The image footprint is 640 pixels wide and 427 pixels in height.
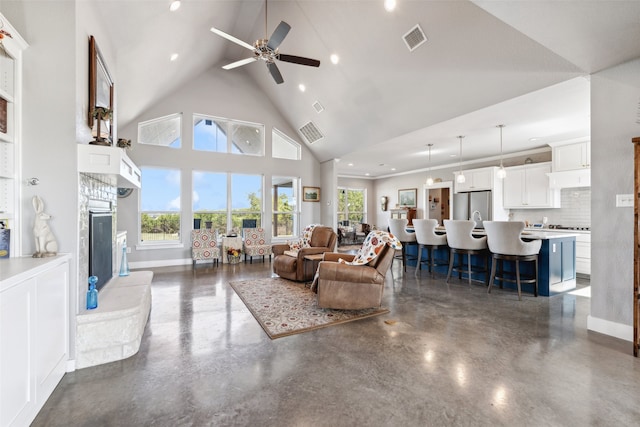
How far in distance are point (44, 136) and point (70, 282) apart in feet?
3.62

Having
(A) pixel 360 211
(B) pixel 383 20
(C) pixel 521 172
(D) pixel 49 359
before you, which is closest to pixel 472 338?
(D) pixel 49 359

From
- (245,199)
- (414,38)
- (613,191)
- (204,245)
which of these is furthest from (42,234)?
(245,199)

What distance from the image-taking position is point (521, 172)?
6414 mm

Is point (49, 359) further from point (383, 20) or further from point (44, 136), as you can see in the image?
point (383, 20)

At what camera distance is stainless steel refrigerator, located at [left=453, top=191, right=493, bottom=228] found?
22.7ft

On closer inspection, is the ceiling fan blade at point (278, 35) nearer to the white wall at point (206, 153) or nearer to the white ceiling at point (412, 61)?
the white ceiling at point (412, 61)

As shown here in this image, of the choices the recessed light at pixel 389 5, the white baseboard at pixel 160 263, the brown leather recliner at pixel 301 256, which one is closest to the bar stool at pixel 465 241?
the brown leather recliner at pixel 301 256

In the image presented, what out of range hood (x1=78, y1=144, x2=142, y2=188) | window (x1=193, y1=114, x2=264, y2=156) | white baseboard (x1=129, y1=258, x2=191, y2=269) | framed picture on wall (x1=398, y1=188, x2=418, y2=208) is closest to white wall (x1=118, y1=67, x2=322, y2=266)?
white baseboard (x1=129, y1=258, x2=191, y2=269)

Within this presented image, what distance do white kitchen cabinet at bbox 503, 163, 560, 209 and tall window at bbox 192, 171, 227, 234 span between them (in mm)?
6898

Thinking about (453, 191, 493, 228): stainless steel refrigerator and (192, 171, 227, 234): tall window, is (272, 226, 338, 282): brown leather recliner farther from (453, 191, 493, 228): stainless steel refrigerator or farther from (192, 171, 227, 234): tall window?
(453, 191, 493, 228): stainless steel refrigerator

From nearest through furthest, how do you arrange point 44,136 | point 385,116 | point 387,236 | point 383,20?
point 44,136, point 387,236, point 383,20, point 385,116

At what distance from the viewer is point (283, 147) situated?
312 inches

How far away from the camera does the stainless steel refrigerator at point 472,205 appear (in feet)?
22.7

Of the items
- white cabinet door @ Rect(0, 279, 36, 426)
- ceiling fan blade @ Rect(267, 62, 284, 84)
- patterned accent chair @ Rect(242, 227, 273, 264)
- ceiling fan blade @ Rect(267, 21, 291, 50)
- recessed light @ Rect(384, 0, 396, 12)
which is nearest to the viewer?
white cabinet door @ Rect(0, 279, 36, 426)
